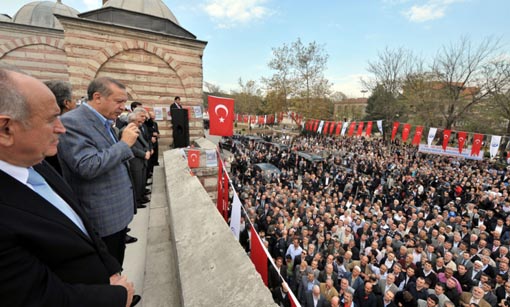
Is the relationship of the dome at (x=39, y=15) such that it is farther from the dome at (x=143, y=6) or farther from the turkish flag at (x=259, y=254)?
the turkish flag at (x=259, y=254)

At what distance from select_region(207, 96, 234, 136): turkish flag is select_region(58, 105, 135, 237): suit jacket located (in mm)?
2824

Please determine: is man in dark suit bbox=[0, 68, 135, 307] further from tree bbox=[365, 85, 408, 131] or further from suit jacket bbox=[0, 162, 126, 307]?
tree bbox=[365, 85, 408, 131]

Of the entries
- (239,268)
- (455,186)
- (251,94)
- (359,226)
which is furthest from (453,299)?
(251,94)

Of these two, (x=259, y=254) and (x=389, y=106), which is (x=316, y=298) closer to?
(x=259, y=254)

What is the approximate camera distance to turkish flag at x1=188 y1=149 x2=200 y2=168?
5.44 m

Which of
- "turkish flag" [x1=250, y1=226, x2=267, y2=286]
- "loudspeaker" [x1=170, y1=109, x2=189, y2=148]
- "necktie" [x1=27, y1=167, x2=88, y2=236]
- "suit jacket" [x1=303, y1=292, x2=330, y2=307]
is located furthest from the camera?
"loudspeaker" [x1=170, y1=109, x2=189, y2=148]

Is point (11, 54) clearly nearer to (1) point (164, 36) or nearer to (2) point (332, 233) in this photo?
(1) point (164, 36)

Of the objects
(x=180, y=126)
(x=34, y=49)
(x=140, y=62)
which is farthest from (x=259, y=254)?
(x=34, y=49)

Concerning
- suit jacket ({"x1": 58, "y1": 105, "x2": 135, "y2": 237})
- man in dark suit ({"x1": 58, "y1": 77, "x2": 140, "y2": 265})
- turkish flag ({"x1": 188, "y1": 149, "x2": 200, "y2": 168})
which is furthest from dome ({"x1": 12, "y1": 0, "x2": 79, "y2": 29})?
suit jacket ({"x1": 58, "y1": 105, "x2": 135, "y2": 237})

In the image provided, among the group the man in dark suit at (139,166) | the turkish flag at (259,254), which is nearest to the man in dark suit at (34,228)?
the turkish flag at (259,254)

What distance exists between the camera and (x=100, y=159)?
1.67m

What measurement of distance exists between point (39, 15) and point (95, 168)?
1902 cm

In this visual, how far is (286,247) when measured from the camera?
679cm

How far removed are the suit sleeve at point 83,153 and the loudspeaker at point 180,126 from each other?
5.47m
